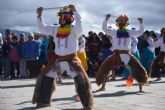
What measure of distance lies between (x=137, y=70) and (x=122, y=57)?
0.50m

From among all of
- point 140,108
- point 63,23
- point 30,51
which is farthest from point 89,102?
point 30,51

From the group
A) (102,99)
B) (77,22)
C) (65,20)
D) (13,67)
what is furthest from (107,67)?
(13,67)

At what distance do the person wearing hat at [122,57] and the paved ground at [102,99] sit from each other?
1.58ft

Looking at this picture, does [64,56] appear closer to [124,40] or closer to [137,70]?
[137,70]

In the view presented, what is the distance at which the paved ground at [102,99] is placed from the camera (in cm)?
970

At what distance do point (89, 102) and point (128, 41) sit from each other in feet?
11.7

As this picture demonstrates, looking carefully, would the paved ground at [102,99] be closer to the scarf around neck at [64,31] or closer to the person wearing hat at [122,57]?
the person wearing hat at [122,57]

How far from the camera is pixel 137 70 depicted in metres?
12.0

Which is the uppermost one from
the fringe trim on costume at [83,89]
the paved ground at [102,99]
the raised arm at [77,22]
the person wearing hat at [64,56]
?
the raised arm at [77,22]

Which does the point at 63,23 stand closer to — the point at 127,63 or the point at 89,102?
the point at 89,102

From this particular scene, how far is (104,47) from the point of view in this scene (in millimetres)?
18453

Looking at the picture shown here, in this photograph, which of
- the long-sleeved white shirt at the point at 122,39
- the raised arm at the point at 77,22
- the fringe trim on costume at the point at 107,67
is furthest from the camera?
the long-sleeved white shirt at the point at 122,39

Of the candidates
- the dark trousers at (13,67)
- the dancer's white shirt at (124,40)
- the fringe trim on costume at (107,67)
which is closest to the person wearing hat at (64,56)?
the fringe trim on costume at (107,67)

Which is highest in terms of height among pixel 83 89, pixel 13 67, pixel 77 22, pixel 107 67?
pixel 77 22
